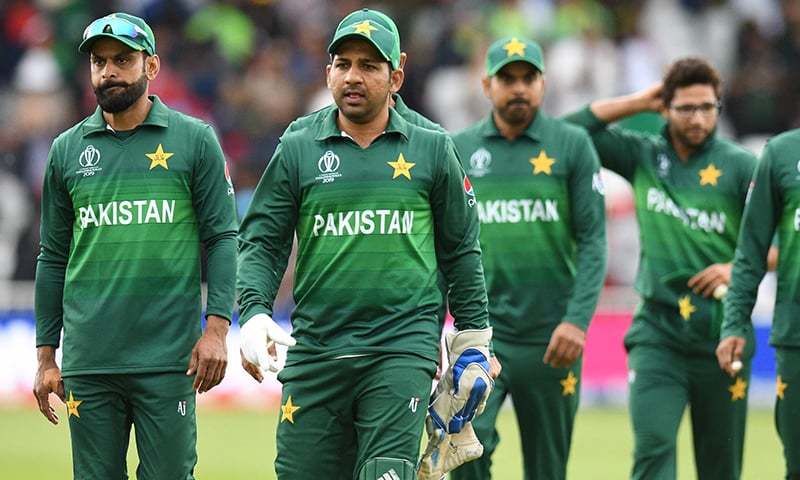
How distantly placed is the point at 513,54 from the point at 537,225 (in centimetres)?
99

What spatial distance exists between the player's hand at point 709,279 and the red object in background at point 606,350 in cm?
726

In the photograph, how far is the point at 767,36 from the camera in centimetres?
2119

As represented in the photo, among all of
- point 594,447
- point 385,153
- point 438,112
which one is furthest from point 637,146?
point 438,112

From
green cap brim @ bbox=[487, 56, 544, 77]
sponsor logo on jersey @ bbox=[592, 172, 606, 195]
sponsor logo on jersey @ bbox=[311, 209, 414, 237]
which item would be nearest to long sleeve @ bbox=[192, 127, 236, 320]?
sponsor logo on jersey @ bbox=[311, 209, 414, 237]

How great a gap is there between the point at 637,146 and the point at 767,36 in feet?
39.4

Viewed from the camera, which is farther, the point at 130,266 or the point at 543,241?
the point at 543,241

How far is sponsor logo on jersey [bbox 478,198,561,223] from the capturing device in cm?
939

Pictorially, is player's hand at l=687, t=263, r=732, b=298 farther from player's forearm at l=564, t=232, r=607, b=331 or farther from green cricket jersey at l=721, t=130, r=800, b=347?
green cricket jersey at l=721, t=130, r=800, b=347

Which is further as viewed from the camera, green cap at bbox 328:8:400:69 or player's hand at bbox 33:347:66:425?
player's hand at bbox 33:347:66:425

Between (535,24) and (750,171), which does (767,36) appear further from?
(750,171)

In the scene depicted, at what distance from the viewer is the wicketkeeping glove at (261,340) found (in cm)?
673

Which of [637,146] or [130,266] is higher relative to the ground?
[637,146]

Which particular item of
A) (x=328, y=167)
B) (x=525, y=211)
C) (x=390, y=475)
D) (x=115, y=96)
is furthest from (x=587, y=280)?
(x=115, y=96)

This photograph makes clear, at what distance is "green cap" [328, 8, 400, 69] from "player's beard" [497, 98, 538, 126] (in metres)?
2.33
